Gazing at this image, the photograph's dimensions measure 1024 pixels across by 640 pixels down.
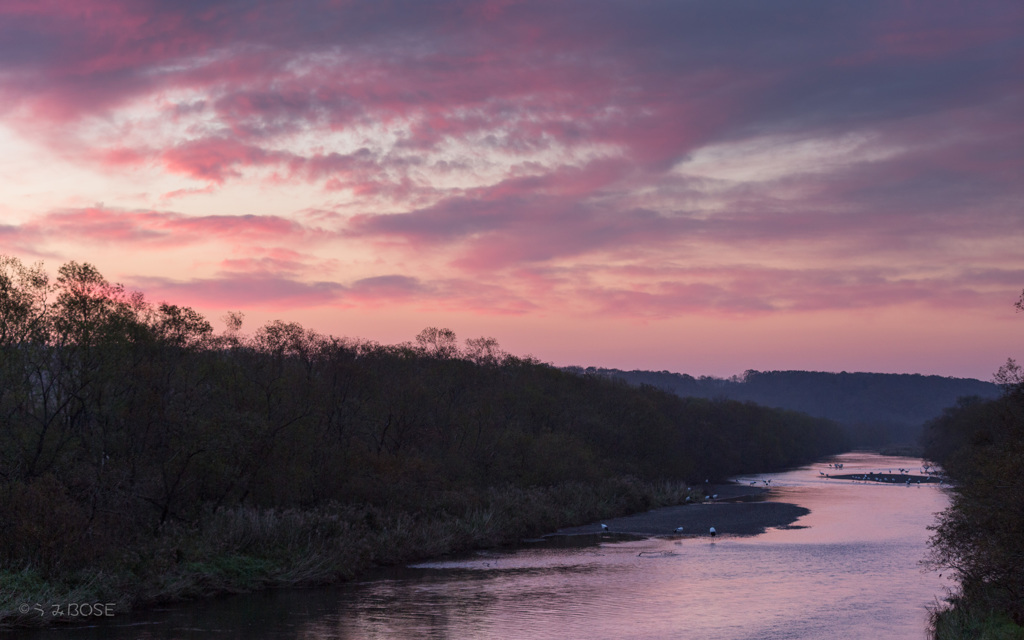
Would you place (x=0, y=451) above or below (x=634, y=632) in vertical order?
above

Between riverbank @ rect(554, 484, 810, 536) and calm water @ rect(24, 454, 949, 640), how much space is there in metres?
9.18

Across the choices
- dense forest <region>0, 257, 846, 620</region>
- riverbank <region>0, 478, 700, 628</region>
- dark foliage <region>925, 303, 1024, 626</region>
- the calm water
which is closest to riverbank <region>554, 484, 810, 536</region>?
dense forest <region>0, 257, 846, 620</region>

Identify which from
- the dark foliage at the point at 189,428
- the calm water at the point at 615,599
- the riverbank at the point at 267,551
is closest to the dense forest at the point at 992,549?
the calm water at the point at 615,599

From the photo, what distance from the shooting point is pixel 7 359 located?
40781 mm

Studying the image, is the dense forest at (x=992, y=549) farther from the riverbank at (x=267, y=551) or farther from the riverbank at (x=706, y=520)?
the riverbank at (x=706, y=520)

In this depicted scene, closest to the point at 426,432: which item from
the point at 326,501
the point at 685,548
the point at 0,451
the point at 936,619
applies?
the point at 326,501

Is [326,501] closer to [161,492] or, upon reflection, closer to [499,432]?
[161,492]

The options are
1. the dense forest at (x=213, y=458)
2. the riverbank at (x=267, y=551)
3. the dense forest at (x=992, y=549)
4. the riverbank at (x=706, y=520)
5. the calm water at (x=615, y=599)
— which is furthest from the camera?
the riverbank at (x=706, y=520)

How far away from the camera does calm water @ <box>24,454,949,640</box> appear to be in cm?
3453

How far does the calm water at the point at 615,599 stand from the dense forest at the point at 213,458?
3.46 m

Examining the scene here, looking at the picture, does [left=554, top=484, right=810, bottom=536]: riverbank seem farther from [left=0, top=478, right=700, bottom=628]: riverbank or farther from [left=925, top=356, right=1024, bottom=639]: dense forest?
[left=925, top=356, right=1024, bottom=639]: dense forest

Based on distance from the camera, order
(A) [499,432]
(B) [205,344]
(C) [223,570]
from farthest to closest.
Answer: (A) [499,432]
(B) [205,344]
(C) [223,570]

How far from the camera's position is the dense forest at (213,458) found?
40.3 meters

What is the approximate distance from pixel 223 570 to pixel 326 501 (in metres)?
12.8
